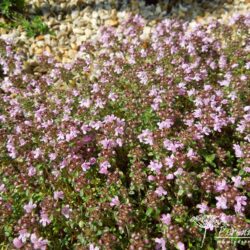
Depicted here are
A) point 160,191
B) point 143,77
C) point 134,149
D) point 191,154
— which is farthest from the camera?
point 143,77

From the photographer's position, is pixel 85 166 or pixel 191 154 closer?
pixel 191 154

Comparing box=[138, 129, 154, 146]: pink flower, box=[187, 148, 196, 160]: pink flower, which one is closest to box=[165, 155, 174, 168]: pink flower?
box=[187, 148, 196, 160]: pink flower

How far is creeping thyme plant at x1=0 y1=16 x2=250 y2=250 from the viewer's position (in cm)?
408

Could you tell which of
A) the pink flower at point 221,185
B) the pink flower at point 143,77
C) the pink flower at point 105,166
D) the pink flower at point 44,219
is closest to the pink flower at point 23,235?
the pink flower at point 44,219

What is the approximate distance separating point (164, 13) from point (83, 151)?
3502mm

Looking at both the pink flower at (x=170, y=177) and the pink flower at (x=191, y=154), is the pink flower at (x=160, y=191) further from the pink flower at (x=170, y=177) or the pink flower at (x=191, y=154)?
the pink flower at (x=191, y=154)

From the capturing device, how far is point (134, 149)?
4504mm

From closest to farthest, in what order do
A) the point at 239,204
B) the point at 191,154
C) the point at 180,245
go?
the point at 180,245
the point at 239,204
the point at 191,154

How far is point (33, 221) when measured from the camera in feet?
13.3

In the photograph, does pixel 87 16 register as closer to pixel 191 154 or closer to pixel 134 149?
pixel 134 149

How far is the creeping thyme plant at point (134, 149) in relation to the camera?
408 cm

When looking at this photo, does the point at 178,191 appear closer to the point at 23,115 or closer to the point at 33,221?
the point at 33,221

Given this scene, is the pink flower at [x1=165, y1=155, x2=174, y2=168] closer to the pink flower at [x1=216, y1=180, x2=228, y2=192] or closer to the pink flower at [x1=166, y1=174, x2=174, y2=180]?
the pink flower at [x1=166, y1=174, x2=174, y2=180]

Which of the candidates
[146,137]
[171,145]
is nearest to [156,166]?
[171,145]
